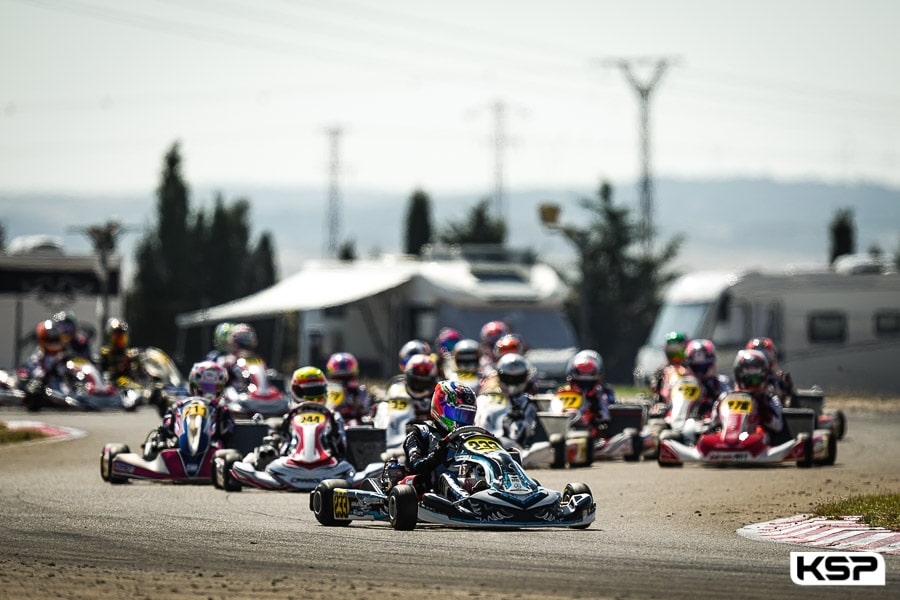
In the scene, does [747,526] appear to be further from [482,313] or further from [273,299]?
[273,299]

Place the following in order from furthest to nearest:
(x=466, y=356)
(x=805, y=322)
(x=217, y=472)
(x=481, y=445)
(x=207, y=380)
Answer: (x=805, y=322), (x=466, y=356), (x=207, y=380), (x=217, y=472), (x=481, y=445)

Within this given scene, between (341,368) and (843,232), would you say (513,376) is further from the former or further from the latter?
(843,232)

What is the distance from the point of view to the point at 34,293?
4606 centimetres

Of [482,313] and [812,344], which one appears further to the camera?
[482,313]

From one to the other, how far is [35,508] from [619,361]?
5104 centimetres

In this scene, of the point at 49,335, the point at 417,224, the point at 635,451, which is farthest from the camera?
the point at 417,224

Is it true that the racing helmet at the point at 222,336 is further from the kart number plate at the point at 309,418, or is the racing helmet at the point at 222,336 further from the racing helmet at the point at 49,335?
the kart number plate at the point at 309,418

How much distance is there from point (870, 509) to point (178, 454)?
24.6ft

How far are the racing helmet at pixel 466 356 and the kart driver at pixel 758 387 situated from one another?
15.7ft

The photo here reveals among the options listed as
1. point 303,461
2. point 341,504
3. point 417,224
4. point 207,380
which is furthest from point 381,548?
point 417,224

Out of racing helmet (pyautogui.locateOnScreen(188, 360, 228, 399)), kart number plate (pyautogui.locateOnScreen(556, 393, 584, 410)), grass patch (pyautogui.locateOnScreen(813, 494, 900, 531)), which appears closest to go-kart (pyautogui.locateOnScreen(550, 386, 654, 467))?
kart number plate (pyautogui.locateOnScreen(556, 393, 584, 410))

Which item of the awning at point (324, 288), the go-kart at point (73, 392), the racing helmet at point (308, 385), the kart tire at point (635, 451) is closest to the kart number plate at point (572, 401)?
the kart tire at point (635, 451)

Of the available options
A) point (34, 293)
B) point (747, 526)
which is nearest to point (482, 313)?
point (34, 293)

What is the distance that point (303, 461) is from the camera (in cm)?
1703
